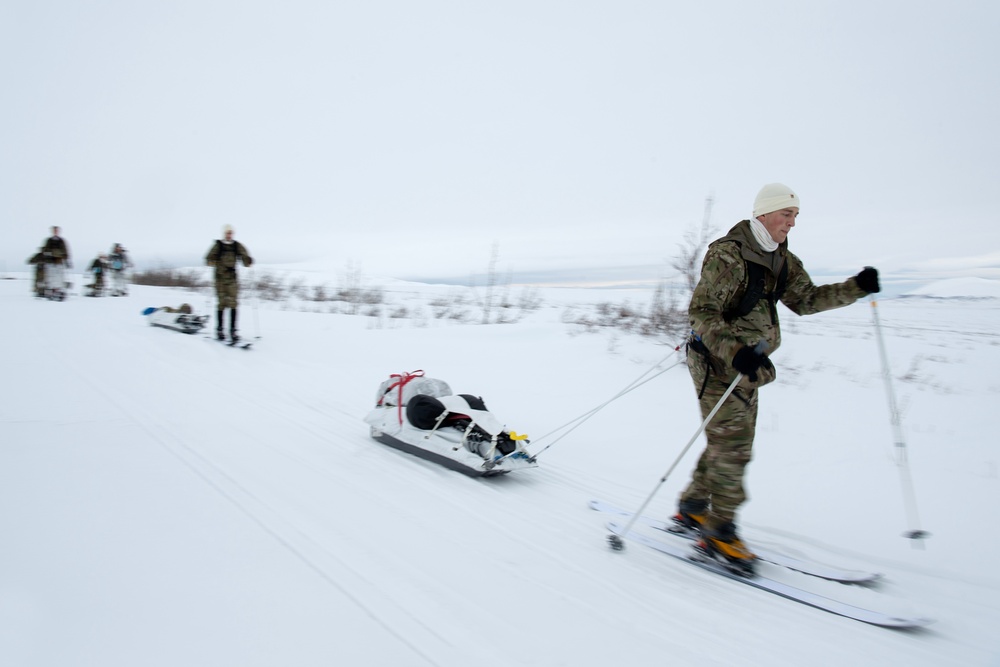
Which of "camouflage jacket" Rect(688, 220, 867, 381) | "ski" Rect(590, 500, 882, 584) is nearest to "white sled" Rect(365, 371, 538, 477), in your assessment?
"ski" Rect(590, 500, 882, 584)

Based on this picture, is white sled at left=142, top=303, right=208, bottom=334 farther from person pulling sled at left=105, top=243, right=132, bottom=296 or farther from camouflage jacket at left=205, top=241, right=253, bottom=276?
person pulling sled at left=105, top=243, right=132, bottom=296

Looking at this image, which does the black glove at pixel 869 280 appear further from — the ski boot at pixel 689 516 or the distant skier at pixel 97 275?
the distant skier at pixel 97 275

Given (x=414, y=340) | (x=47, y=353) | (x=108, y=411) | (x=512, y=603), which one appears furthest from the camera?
(x=414, y=340)

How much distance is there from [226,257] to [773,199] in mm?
10041

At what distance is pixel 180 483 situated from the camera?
3.68 metres

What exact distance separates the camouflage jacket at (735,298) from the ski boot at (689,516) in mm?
994

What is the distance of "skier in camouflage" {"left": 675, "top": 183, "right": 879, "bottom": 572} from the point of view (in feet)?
10.7

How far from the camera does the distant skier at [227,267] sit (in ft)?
34.4

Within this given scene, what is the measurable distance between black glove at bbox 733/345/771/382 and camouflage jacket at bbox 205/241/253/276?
32.7 ft

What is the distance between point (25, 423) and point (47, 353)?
4403 mm

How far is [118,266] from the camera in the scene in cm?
1831

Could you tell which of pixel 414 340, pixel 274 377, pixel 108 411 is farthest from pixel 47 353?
pixel 414 340

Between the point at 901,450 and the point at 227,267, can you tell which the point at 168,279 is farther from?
the point at 901,450

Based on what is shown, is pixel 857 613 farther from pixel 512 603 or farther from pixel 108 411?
pixel 108 411
